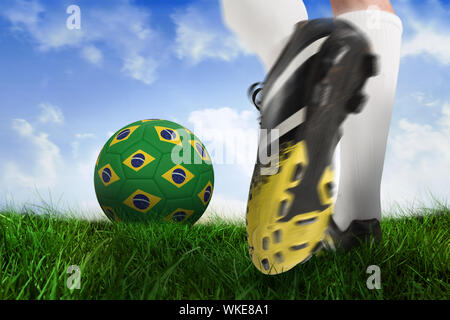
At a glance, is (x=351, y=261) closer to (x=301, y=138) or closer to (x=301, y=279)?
(x=301, y=279)

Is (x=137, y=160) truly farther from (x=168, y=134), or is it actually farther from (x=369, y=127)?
(x=369, y=127)

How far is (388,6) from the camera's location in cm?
154

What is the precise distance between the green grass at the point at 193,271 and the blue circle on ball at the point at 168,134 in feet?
3.56

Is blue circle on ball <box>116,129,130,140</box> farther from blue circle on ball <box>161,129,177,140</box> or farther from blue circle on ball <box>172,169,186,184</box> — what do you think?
blue circle on ball <box>172,169,186,184</box>

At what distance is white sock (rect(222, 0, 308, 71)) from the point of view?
1539 mm

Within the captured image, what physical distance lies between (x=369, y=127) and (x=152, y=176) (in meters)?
1.60

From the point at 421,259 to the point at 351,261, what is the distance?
33 cm

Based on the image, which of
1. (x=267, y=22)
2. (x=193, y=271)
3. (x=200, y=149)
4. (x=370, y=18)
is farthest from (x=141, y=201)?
(x=370, y=18)

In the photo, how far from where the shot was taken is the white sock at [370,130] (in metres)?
1.44

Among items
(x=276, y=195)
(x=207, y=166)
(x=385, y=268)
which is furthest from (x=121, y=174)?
(x=385, y=268)

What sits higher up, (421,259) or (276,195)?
(276,195)

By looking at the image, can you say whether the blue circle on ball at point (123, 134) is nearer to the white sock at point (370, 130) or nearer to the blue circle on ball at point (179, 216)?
the blue circle on ball at point (179, 216)

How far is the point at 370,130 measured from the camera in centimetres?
147

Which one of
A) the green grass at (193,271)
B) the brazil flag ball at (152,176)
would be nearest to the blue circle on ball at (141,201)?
the brazil flag ball at (152,176)
